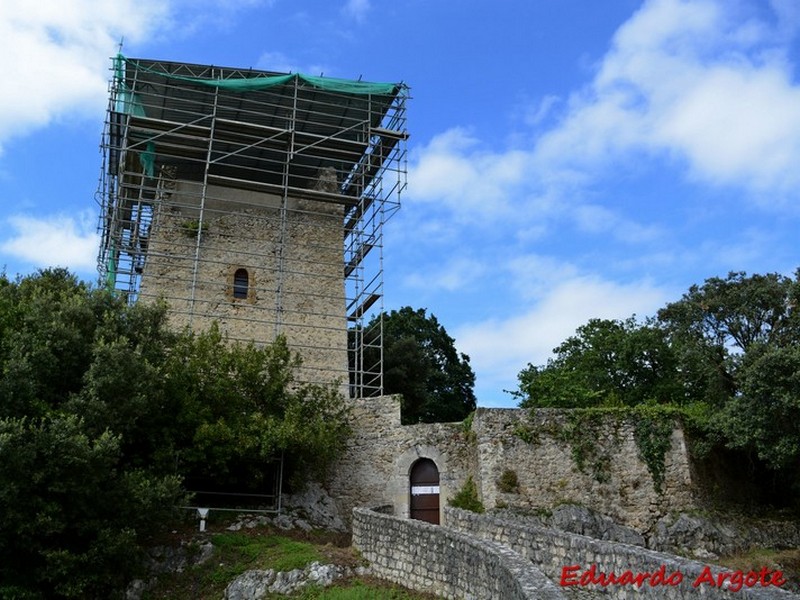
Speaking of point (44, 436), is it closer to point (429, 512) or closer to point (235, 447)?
point (235, 447)

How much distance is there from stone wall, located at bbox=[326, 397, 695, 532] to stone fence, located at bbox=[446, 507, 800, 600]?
20.3 ft

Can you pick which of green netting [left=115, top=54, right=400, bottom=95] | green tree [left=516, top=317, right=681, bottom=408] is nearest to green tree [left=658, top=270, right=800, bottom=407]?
green tree [left=516, top=317, right=681, bottom=408]

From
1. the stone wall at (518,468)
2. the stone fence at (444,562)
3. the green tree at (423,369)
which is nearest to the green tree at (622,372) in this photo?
the green tree at (423,369)

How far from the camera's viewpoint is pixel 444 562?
9688 mm

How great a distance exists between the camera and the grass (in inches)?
442

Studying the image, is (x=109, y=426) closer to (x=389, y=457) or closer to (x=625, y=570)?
(x=389, y=457)

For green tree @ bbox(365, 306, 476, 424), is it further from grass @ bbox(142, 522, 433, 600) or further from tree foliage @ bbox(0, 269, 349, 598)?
grass @ bbox(142, 522, 433, 600)

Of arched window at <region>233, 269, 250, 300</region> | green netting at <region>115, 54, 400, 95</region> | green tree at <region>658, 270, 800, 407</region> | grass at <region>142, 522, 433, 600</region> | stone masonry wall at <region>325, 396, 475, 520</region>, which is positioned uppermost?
green netting at <region>115, 54, 400, 95</region>

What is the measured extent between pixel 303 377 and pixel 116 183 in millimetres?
9019

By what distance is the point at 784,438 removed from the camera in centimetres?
1489

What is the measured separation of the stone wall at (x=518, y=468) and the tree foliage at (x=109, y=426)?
4.82 ft

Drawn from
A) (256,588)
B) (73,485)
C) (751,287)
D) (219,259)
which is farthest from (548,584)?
(219,259)

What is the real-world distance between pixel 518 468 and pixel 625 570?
912 cm

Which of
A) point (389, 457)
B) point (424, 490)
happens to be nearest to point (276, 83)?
point (389, 457)
